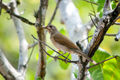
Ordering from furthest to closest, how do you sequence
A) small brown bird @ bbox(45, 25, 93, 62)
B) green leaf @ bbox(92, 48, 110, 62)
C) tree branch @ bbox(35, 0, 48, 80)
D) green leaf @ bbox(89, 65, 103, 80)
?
small brown bird @ bbox(45, 25, 93, 62) < green leaf @ bbox(92, 48, 110, 62) < green leaf @ bbox(89, 65, 103, 80) < tree branch @ bbox(35, 0, 48, 80)

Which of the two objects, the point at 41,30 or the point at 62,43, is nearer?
the point at 41,30

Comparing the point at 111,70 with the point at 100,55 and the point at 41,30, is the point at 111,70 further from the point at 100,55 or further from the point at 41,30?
the point at 41,30

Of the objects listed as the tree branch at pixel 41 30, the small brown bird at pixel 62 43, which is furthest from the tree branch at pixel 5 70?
the small brown bird at pixel 62 43

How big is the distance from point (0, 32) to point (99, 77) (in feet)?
17.6

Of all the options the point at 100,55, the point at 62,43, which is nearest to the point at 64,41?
the point at 62,43

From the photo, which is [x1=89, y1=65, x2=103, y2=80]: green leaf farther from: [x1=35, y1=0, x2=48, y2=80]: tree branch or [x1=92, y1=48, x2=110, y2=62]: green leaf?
[x1=35, y1=0, x2=48, y2=80]: tree branch

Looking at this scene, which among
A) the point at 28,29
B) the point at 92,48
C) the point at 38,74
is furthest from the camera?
the point at 28,29

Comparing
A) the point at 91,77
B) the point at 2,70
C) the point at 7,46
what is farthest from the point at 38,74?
the point at 7,46

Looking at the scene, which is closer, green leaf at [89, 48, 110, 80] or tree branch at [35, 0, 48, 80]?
tree branch at [35, 0, 48, 80]

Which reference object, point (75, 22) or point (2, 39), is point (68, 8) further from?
point (2, 39)

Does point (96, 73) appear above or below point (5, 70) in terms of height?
below

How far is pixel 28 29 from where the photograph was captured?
6.18m

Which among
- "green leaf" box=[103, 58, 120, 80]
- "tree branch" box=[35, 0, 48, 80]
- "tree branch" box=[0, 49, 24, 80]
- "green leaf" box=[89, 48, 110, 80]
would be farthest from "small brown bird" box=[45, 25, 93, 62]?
"tree branch" box=[0, 49, 24, 80]

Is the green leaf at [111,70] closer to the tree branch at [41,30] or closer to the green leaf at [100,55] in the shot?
the green leaf at [100,55]
